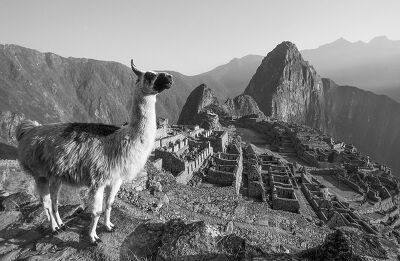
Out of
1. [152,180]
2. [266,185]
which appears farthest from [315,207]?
[152,180]

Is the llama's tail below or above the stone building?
above

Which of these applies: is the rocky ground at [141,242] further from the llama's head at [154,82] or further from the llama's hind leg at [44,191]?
the llama's head at [154,82]

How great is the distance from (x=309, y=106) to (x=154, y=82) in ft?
624

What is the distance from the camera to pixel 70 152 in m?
3.99

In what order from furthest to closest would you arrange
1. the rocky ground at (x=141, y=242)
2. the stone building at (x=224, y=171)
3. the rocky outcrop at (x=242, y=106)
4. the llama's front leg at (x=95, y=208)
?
the rocky outcrop at (x=242, y=106) < the stone building at (x=224, y=171) < the llama's front leg at (x=95, y=208) < the rocky ground at (x=141, y=242)

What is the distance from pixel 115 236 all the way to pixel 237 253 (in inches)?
67.7

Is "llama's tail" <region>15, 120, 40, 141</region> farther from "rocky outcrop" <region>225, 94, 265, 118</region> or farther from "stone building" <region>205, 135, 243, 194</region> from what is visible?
"rocky outcrop" <region>225, 94, 265, 118</region>

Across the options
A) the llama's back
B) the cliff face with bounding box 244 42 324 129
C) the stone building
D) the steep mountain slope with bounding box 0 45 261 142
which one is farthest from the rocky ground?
the cliff face with bounding box 244 42 324 129

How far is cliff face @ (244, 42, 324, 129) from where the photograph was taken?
498 feet

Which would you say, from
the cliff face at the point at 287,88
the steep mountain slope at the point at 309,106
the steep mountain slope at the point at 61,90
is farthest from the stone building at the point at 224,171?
the cliff face at the point at 287,88

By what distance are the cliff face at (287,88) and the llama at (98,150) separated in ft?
466

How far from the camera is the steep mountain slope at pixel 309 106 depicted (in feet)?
504

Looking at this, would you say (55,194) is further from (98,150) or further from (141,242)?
(141,242)

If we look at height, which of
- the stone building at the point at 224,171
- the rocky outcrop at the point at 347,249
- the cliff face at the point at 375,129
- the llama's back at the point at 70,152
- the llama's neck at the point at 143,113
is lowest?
the cliff face at the point at 375,129
